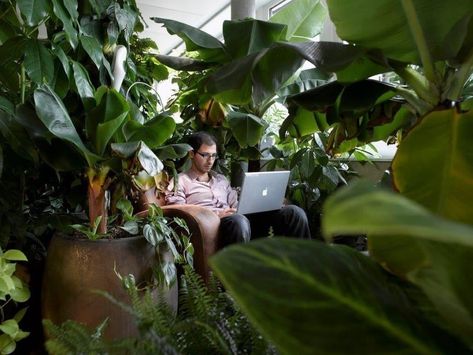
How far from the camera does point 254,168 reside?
2.49 meters

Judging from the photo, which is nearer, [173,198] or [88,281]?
[88,281]

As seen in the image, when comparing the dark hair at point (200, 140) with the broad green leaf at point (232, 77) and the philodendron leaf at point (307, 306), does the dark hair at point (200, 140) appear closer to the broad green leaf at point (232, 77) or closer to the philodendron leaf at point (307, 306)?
the broad green leaf at point (232, 77)

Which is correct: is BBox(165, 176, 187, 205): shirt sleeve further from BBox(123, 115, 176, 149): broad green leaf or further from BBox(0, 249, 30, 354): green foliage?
BBox(0, 249, 30, 354): green foliage

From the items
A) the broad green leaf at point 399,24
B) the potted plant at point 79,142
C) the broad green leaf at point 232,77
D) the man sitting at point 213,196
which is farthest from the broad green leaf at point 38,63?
the man sitting at point 213,196

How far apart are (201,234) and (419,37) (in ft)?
4.31

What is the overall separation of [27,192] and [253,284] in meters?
1.82

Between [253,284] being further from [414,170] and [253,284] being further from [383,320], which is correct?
[414,170]

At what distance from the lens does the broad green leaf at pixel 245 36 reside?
4.00 feet

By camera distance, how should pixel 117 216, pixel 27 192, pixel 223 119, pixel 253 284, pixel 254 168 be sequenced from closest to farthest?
1. pixel 253 284
2. pixel 117 216
3. pixel 27 192
4. pixel 223 119
5. pixel 254 168

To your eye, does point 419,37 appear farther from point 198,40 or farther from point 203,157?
point 203,157

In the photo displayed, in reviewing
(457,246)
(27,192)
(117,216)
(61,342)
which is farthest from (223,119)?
(457,246)

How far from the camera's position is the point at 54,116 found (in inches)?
47.7

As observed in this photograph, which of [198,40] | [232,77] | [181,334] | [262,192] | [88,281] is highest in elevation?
[198,40]

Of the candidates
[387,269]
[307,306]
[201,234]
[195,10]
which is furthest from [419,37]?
[195,10]
